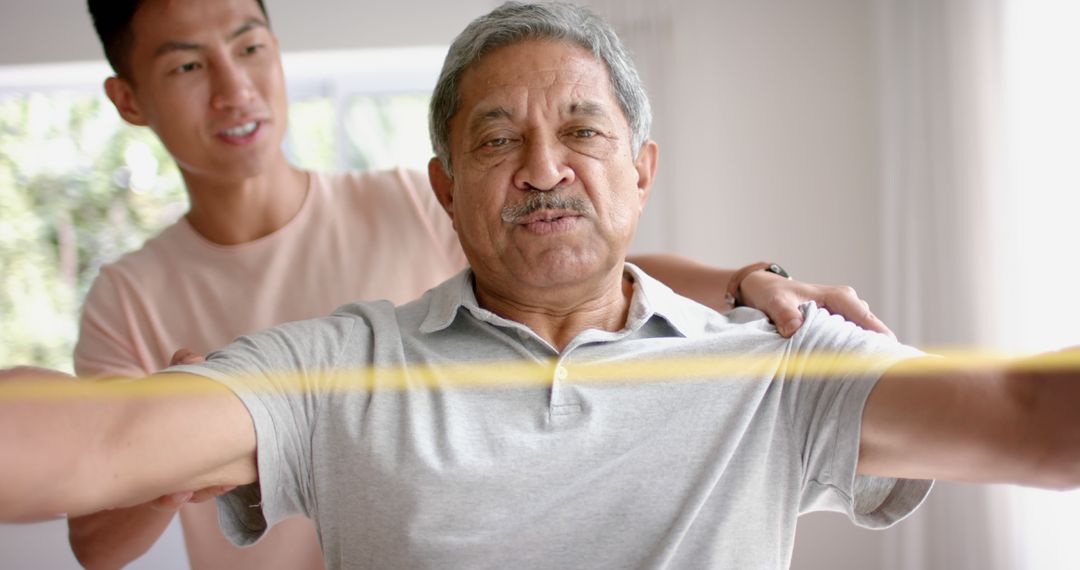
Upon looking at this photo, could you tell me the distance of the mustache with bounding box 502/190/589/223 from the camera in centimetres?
144

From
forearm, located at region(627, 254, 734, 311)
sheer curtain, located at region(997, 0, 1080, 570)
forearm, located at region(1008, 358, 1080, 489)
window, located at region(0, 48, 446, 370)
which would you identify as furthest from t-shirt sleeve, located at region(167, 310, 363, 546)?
window, located at region(0, 48, 446, 370)

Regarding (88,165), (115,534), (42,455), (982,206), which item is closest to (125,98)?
(115,534)

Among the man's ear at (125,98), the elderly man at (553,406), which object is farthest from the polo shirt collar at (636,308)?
the man's ear at (125,98)

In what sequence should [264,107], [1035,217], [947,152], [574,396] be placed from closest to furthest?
[574,396], [264,107], [1035,217], [947,152]

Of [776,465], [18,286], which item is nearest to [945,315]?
[776,465]

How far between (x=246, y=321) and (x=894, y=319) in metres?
2.81

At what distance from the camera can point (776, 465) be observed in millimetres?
1369

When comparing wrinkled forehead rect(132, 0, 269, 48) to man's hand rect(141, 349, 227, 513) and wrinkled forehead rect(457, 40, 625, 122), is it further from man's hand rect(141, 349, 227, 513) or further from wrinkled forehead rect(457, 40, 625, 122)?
man's hand rect(141, 349, 227, 513)

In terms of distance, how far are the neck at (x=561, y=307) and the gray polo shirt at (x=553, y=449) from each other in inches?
3.3

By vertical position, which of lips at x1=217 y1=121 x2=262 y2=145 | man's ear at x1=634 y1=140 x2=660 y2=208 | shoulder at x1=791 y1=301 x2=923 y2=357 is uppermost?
lips at x1=217 y1=121 x2=262 y2=145

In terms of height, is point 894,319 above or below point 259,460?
below

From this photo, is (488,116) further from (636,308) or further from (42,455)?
(42,455)

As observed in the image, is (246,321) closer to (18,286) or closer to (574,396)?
(574,396)

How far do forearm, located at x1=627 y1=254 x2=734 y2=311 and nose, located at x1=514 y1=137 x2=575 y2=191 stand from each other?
15.7 inches
